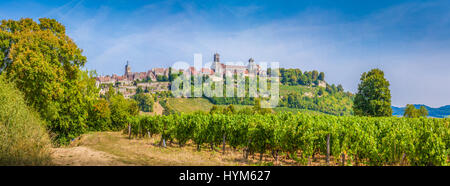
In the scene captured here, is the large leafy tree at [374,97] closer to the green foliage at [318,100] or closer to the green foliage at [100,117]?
the green foliage at [100,117]

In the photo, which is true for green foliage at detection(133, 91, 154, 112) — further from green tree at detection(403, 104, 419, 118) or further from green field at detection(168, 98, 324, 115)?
green tree at detection(403, 104, 419, 118)

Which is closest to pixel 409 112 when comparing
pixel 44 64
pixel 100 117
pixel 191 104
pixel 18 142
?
pixel 100 117

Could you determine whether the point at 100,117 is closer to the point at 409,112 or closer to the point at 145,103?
the point at 409,112

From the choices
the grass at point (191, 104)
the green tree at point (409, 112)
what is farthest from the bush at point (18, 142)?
the grass at point (191, 104)

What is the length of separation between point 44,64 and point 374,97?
3929 cm

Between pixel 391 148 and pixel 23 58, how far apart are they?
2209cm

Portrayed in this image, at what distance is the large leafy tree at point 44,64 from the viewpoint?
706 inches

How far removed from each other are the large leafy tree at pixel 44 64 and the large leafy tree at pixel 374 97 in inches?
1430

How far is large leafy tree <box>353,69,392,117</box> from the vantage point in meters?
36.2

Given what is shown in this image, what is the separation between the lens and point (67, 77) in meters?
21.4

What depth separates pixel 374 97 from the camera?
3709cm

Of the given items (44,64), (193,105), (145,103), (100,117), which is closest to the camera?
(44,64)
